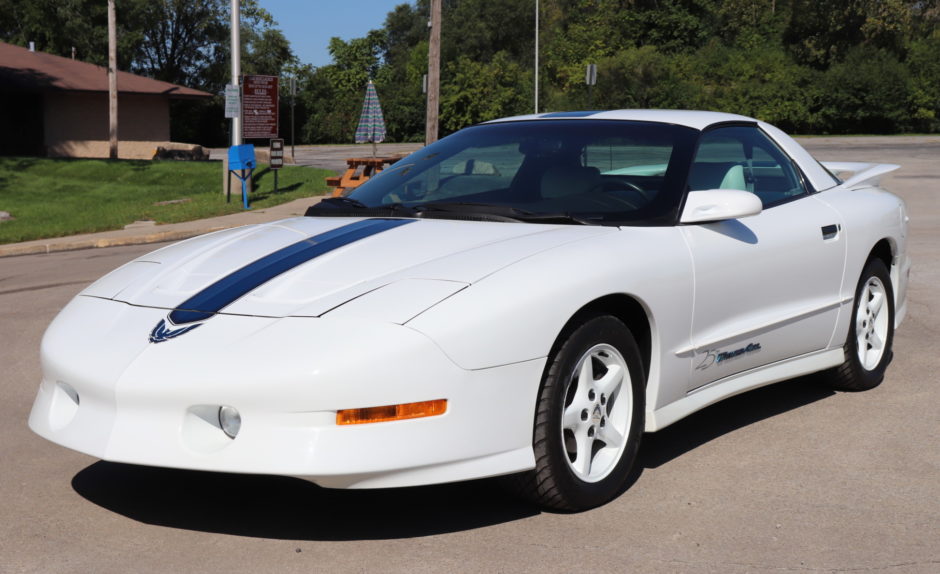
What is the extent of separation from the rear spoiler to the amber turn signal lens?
3243mm

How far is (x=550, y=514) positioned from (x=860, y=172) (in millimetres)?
3409

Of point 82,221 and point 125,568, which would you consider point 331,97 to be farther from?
point 125,568

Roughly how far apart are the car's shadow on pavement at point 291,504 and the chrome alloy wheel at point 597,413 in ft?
0.87

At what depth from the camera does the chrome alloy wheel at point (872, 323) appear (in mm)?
5973

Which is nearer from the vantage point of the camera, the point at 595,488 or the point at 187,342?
the point at 187,342

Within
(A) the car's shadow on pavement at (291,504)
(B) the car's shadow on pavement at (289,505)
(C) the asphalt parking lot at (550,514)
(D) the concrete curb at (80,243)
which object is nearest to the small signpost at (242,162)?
(D) the concrete curb at (80,243)

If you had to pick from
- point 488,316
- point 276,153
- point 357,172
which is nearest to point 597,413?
point 488,316

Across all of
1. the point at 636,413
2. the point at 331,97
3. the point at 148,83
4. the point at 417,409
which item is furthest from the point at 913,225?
the point at 331,97

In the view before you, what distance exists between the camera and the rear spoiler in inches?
244

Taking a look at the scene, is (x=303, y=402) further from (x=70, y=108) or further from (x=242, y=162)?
(x=70, y=108)

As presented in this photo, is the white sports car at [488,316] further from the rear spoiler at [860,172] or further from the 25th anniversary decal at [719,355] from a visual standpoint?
the rear spoiler at [860,172]

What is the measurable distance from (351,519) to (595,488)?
2.87 ft

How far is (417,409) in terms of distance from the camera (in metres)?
3.58

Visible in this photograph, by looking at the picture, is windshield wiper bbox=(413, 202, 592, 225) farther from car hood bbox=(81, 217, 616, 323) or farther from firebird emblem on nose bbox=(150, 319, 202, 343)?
firebird emblem on nose bbox=(150, 319, 202, 343)
